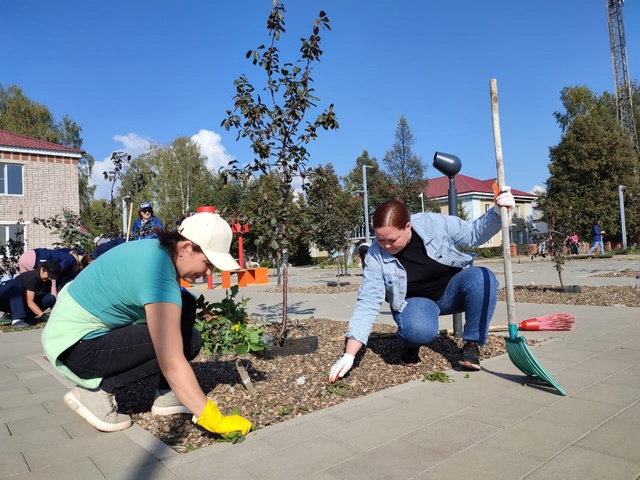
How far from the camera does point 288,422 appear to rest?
9.46 feet

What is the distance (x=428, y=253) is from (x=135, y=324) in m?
2.29

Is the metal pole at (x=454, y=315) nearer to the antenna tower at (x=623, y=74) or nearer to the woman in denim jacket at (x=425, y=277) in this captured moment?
the woman in denim jacket at (x=425, y=277)

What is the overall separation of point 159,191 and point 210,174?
15.5 feet

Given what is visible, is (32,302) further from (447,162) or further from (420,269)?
(447,162)

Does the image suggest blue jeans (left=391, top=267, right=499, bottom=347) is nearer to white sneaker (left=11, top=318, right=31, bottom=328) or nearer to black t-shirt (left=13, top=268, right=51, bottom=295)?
black t-shirt (left=13, top=268, right=51, bottom=295)

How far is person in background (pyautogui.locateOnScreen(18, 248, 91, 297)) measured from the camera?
314 inches

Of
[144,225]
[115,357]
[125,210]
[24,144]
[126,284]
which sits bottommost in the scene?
[115,357]

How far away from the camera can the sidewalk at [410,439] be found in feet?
7.29

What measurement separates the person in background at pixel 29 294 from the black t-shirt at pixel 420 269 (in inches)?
248

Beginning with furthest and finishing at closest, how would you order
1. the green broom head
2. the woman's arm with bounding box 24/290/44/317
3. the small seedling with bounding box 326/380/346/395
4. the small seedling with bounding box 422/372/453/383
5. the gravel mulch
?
the woman's arm with bounding box 24/290/44/317, the small seedling with bounding box 422/372/453/383, the small seedling with bounding box 326/380/346/395, the green broom head, the gravel mulch

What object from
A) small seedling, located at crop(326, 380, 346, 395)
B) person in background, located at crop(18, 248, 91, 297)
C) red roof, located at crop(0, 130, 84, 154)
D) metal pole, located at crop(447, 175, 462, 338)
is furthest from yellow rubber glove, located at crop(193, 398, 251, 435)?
red roof, located at crop(0, 130, 84, 154)

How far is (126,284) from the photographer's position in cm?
Answer: 261

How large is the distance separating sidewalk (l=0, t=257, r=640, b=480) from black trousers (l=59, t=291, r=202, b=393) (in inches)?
13.6

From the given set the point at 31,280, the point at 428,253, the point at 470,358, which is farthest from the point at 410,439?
the point at 31,280
